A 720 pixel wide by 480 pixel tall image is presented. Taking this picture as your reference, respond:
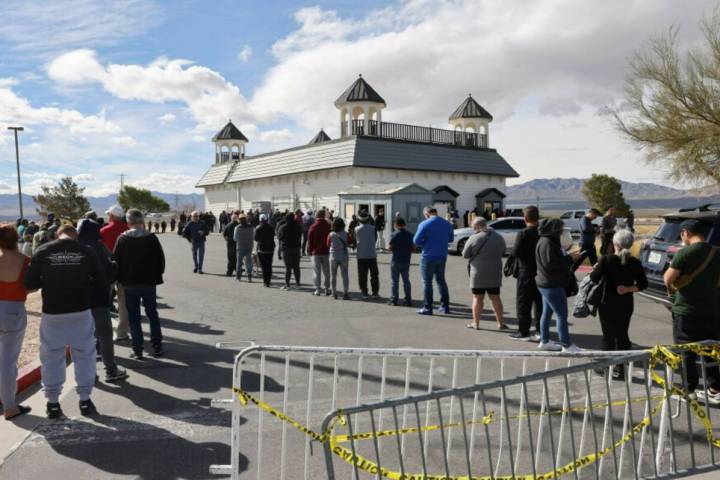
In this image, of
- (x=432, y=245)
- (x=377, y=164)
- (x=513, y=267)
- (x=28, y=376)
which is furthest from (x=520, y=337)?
(x=377, y=164)

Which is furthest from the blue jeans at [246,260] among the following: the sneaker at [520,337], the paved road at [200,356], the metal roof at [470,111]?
the metal roof at [470,111]

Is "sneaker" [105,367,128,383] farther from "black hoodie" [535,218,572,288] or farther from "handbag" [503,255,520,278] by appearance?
"handbag" [503,255,520,278]

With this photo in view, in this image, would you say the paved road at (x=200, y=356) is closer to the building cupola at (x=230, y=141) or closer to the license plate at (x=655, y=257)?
the license plate at (x=655, y=257)

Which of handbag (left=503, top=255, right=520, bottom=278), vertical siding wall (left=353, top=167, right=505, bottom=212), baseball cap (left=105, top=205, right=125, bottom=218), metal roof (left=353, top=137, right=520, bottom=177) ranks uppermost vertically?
metal roof (left=353, top=137, right=520, bottom=177)

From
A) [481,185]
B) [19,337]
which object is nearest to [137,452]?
[19,337]

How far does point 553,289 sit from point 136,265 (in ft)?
17.1

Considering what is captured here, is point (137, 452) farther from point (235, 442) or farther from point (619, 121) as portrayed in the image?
point (619, 121)

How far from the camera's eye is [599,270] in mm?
5684

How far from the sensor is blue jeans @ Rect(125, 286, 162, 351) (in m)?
6.64

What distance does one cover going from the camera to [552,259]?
6.53 metres

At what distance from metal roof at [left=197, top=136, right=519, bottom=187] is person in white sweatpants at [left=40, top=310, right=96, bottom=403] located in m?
23.4

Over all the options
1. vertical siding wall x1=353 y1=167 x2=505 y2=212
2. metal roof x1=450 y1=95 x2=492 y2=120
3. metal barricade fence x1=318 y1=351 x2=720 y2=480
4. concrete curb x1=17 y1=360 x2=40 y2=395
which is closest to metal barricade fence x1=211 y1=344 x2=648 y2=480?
metal barricade fence x1=318 y1=351 x2=720 y2=480

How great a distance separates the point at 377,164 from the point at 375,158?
45 cm

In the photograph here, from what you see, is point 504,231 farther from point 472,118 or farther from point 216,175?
point 216,175
